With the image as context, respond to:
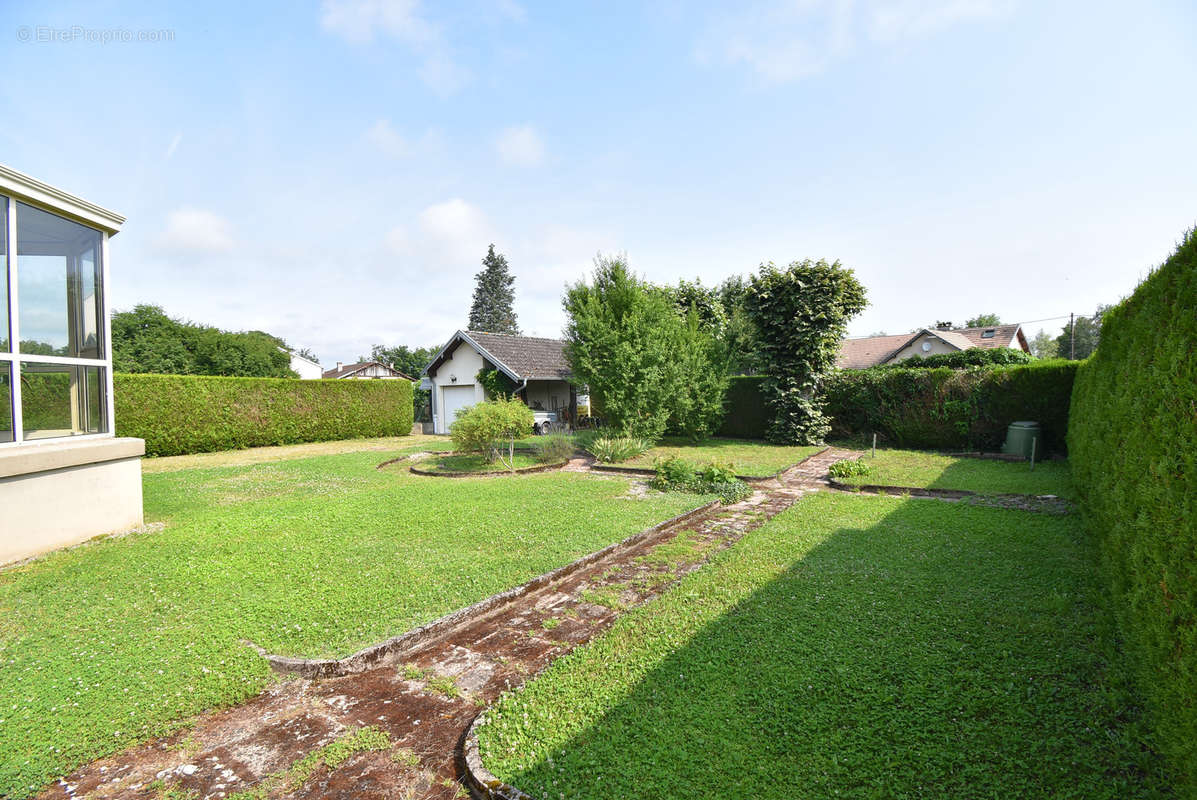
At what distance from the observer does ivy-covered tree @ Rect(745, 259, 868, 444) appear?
14.4m

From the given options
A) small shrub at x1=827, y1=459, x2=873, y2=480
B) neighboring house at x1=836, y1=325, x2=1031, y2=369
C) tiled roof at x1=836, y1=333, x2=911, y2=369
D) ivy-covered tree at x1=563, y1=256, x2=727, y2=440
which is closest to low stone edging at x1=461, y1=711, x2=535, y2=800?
small shrub at x1=827, y1=459, x2=873, y2=480

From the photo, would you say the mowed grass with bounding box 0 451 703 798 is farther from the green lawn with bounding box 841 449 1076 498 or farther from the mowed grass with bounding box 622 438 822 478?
the green lawn with bounding box 841 449 1076 498

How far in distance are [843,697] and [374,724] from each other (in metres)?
2.66

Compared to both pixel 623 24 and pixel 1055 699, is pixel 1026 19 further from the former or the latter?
pixel 1055 699

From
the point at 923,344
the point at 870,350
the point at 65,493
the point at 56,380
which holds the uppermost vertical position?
the point at 870,350

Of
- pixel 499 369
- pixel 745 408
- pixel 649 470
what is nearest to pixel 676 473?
pixel 649 470

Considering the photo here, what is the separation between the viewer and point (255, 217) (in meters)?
11.8

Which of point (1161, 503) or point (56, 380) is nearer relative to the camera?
point (1161, 503)

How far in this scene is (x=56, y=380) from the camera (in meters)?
6.12

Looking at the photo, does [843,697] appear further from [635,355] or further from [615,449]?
[635,355]

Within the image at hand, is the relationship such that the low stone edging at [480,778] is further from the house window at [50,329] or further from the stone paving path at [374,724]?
the house window at [50,329]

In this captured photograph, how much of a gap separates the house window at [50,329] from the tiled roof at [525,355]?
13.9 meters

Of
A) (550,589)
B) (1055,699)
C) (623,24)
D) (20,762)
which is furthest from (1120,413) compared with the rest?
(623,24)

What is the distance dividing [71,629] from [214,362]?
35988mm
